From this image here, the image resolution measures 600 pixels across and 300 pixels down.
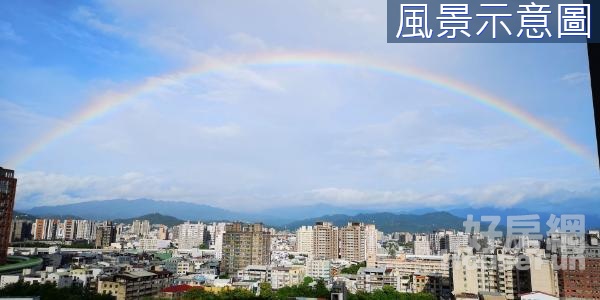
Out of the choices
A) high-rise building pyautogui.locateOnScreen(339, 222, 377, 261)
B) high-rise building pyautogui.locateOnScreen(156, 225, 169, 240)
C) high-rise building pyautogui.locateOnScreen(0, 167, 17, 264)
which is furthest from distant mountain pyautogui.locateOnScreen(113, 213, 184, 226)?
high-rise building pyautogui.locateOnScreen(0, 167, 17, 264)

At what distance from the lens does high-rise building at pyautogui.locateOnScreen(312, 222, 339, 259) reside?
14898mm

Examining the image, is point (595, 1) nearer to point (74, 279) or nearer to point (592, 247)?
point (592, 247)

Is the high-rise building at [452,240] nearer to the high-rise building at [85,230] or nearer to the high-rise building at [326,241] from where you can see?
the high-rise building at [326,241]

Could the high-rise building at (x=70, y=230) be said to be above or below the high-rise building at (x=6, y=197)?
below

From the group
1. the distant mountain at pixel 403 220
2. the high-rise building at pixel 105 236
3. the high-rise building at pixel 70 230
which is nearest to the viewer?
the high-rise building at pixel 105 236

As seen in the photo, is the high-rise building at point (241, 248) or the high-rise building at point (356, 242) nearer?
the high-rise building at point (241, 248)

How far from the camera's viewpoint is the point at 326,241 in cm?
1502

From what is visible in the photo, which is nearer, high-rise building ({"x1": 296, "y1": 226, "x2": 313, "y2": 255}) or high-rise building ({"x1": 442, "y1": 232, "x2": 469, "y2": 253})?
high-rise building ({"x1": 442, "y1": 232, "x2": 469, "y2": 253})

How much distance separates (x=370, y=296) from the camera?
18.4 feet

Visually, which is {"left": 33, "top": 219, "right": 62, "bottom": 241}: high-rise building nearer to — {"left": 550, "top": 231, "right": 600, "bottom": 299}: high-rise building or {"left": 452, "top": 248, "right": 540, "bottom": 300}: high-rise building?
{"left": 452, "top": 248, "right": 540, "bottom": 300}: high-rise building

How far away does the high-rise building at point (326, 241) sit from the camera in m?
14.9

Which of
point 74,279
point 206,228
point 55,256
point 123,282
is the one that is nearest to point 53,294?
point 123,282

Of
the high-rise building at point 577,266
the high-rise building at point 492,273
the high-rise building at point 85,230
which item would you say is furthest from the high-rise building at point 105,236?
the high-rise building at point 577,266

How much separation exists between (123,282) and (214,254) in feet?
30.5
